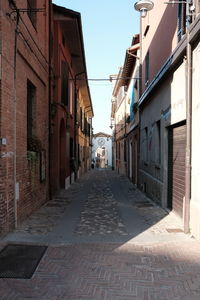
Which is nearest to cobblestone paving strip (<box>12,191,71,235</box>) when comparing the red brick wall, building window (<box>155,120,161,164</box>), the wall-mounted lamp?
the red brick wall

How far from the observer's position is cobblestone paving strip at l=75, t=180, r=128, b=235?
693cm

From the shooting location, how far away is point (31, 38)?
27.3 ft

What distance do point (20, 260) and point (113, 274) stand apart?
1.47 m

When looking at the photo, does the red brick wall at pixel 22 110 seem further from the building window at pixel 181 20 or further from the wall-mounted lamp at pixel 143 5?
the building window at pixel 181 20

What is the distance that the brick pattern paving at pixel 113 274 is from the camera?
12.5 ft

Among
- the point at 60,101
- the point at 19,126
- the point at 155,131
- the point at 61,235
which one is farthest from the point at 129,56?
the point at 61,235

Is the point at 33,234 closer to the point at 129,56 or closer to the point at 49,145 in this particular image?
the point at 49,145

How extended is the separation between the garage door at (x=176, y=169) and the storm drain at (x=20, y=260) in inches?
150

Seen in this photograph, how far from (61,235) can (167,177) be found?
4279 mm

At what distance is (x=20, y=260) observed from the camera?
16.1 ft

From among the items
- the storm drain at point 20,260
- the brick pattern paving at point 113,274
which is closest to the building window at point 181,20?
the brick pattern paving at point 113,274

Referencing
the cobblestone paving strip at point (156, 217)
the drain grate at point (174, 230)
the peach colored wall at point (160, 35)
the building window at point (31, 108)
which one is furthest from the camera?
the peach colored wall at point (160, 35)

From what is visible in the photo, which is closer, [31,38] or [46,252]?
[46,252]

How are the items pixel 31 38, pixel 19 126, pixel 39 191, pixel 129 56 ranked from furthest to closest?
1. pixel 129 56
2. pixel 39 191
3. pixel 31 38
4. pixel 19 126
